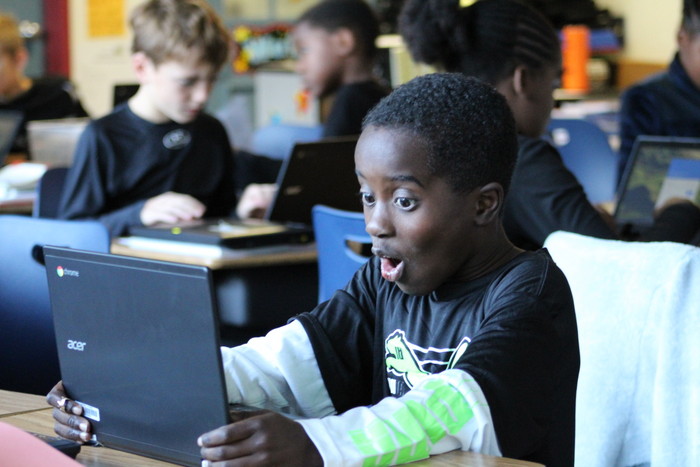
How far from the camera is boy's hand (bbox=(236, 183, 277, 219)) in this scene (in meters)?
3.06

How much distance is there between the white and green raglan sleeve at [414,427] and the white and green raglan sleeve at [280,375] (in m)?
0.26

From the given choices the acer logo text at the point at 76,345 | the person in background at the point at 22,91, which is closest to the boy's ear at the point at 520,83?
the acer logo text at the point at 76,345

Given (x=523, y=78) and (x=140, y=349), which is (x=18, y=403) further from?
(x=523, y=78)

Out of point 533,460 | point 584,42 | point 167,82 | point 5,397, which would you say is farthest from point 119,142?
point 584,42

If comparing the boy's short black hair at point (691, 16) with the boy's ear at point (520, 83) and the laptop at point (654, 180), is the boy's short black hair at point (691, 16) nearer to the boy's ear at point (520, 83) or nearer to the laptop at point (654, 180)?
the laptop at point (654, 180)

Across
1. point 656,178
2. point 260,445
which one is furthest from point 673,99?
point 260,445

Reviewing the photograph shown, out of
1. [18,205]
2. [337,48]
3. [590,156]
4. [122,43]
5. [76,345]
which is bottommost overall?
[18,205]

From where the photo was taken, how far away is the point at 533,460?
1175 mm

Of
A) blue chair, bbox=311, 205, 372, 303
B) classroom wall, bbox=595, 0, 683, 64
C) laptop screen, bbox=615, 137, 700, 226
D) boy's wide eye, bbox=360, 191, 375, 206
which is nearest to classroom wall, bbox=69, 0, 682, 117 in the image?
classroom wall, bbox=595, 0, 683, 64

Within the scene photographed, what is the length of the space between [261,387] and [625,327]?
602mm

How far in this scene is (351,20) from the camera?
3.81 m

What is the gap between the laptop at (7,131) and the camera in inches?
170

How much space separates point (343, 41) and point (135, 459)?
9.34 feet

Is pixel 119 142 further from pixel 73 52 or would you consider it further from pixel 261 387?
pixel 73 52
